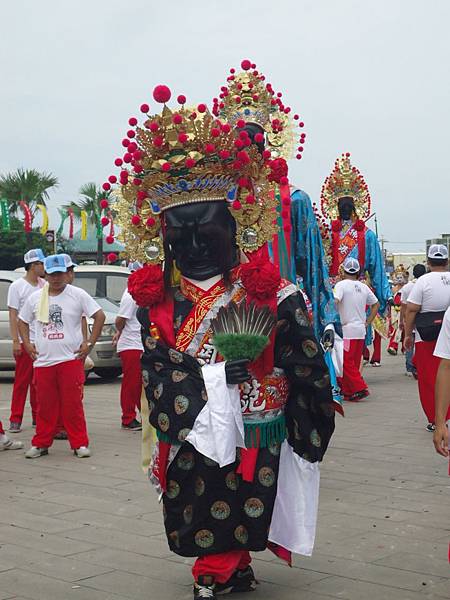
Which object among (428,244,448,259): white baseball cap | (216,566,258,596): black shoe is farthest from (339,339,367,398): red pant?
(216,566,258,596): black shoe

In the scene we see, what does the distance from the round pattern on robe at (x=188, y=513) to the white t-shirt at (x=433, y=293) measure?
502 cm

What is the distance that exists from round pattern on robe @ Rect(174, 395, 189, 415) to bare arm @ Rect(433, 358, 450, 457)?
112 cm

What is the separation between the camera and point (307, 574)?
5004 millimetres

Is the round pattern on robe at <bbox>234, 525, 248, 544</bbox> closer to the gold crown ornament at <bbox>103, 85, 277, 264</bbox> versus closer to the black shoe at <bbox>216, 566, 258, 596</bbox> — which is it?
the black shoe at <bbox>216, 566, 258, 596</bbox>

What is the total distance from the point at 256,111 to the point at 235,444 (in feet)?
9.37

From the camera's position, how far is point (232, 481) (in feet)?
14.8

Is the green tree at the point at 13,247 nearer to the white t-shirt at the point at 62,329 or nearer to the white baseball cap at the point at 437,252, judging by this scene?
the white t-shirt at the point at 62,329

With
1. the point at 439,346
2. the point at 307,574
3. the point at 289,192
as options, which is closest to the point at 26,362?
the point at 289,192

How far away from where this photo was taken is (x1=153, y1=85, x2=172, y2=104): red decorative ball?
459 centimetres

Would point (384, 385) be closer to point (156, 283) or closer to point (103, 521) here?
point (103, 521)

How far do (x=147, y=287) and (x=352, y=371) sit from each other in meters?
8.09

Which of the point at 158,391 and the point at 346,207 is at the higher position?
the point at 346,207

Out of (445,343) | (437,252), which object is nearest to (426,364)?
(437,252)

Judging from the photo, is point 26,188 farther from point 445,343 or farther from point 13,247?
point 445,343
